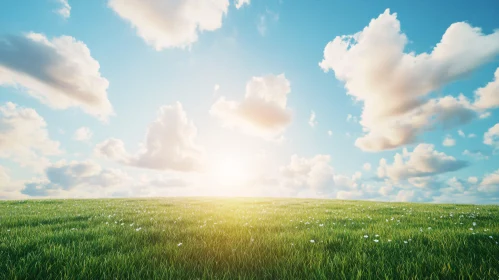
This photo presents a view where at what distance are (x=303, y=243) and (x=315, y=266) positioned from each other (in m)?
1.37

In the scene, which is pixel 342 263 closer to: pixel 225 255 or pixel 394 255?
pixel 394 255

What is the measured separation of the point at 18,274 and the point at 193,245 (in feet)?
8.82

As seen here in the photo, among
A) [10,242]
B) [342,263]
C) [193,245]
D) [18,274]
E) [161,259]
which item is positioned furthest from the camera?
[10,242]

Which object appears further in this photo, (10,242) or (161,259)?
(10,242)

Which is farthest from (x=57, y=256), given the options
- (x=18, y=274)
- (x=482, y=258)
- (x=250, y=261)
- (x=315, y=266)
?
(x=482, y=258)

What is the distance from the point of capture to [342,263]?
154 inches

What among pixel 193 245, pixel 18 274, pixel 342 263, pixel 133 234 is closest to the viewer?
pixel 18 274

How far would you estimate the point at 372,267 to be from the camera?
3840 millimetres

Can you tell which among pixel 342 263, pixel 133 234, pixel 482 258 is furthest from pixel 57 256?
pixel 482 258

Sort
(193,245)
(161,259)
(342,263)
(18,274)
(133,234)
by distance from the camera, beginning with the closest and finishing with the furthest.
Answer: (18,274)
(342,263)
(161,259)
(193,245)
(133,234)

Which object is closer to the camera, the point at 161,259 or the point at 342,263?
the point at 342,263

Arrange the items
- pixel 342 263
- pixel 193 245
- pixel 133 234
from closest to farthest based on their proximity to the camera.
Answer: pixel 342 263 < pixel 193 245 < pixel 133 234

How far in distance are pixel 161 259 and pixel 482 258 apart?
538 centimetres

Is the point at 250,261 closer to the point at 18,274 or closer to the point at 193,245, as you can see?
the point at 193,245
